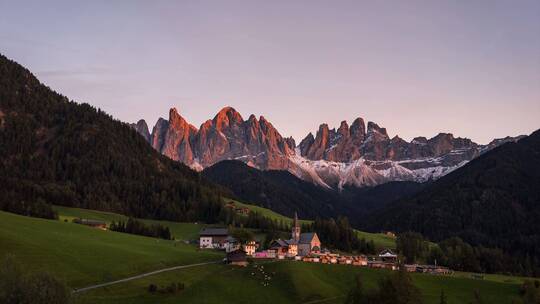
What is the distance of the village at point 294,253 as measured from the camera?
159 meters

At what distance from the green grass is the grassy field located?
267 inches

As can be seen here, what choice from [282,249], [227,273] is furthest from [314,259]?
[227,273]

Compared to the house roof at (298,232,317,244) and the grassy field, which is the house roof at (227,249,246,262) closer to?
the grassy field

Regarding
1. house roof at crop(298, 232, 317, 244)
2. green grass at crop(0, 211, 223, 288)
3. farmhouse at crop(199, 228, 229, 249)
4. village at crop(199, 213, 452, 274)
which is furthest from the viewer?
farmhouse at crop(199, 228, 229, 249)

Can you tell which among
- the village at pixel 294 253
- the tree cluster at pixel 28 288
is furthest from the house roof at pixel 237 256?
the tree cluster at pixel 28 288

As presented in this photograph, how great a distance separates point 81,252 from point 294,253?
69644mm

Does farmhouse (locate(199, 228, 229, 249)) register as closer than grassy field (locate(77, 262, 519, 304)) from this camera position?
No

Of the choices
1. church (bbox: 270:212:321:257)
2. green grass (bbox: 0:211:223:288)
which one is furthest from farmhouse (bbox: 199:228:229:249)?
green grass (bbox: 0:211:223:288)

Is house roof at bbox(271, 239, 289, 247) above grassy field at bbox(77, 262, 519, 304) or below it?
above

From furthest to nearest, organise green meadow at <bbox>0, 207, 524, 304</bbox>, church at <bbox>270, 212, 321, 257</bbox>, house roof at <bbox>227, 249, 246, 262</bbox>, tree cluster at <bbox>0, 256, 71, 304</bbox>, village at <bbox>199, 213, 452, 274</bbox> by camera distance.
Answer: church at <bbox>270, 212, 321, 257</bbox>, village at <bbox>199, 213, 452, 274</bbox>, house roof at <bbox>227, 249, 246, 262</bbox>, green meadow at <bbox>0, 207, 524, 304</bbox>, tree cluster at <bbox>0, 256, 71, 304</bbox>

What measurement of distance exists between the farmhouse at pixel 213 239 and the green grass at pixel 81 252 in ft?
67.7

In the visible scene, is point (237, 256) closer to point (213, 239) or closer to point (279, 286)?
Result: point (279, 286)

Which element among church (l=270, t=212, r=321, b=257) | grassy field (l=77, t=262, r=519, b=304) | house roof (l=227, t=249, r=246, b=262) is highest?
church (l=270, t=212, r=321, b=257)

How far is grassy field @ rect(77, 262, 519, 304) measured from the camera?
10862 cm
